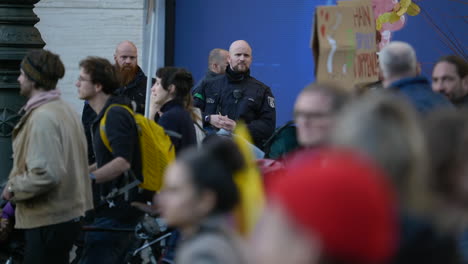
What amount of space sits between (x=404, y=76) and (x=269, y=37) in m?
6.77

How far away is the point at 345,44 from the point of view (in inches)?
239

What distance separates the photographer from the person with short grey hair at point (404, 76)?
199 inches

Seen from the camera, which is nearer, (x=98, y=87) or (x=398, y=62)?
(x=398, y=62)

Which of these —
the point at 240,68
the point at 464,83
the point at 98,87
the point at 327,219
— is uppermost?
the point at 327,219

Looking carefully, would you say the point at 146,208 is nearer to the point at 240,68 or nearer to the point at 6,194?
the point at 6,194

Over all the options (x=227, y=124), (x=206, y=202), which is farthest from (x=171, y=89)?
(x=206, y=202)

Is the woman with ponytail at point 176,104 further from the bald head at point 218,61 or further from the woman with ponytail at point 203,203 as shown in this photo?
the woman with ponytail at point 203,203

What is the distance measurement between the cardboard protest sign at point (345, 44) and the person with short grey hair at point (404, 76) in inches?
28.2

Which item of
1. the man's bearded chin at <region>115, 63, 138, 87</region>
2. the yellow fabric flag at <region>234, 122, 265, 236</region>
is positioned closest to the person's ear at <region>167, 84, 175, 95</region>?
the man's bearded chin at <region>115, 63, 138, 87</region>

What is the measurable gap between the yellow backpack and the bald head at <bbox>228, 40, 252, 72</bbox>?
2797 millimetres

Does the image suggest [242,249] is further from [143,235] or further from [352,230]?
[143,235]

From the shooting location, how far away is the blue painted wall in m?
11.8

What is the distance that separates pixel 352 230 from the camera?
6.63ft

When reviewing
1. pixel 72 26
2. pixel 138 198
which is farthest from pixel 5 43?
pixel 72 26
